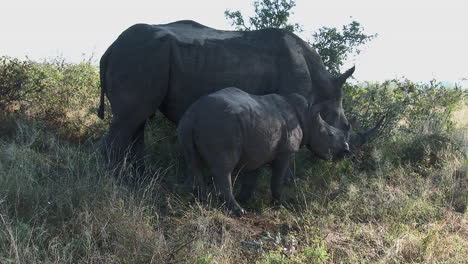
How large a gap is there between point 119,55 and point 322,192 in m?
3.41

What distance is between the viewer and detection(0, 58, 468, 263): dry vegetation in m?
4.34

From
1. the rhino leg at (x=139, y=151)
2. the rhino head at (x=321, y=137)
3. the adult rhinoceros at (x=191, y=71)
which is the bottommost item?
the rhino leg at (x=139, y=151)

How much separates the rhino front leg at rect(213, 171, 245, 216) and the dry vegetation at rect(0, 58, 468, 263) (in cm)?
16

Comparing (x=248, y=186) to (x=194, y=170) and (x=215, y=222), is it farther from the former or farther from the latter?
(x=215, y=222)

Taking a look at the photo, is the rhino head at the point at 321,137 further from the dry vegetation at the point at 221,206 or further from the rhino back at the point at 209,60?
the rhino back at the point at 209,60

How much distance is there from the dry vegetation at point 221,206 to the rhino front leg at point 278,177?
0.76 feet

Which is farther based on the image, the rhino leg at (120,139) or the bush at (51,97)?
the bush at (51,97)

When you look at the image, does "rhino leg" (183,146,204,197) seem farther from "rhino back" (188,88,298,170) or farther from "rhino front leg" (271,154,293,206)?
"rhino front leg" (271,154,293,206)

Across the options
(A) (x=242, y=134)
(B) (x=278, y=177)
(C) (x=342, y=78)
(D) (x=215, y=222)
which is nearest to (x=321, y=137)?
(B) (x=278, y=177)

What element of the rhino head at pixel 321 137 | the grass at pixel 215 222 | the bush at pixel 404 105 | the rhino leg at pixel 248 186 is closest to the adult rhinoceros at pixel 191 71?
the rhino head at pixel 321 137

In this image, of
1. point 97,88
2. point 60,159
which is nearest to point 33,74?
point 97,88

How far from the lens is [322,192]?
22.1 ft

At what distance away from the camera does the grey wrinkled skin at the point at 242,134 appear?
550 centimetres

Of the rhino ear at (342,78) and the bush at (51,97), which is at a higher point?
the rhino ear at (342,78)
